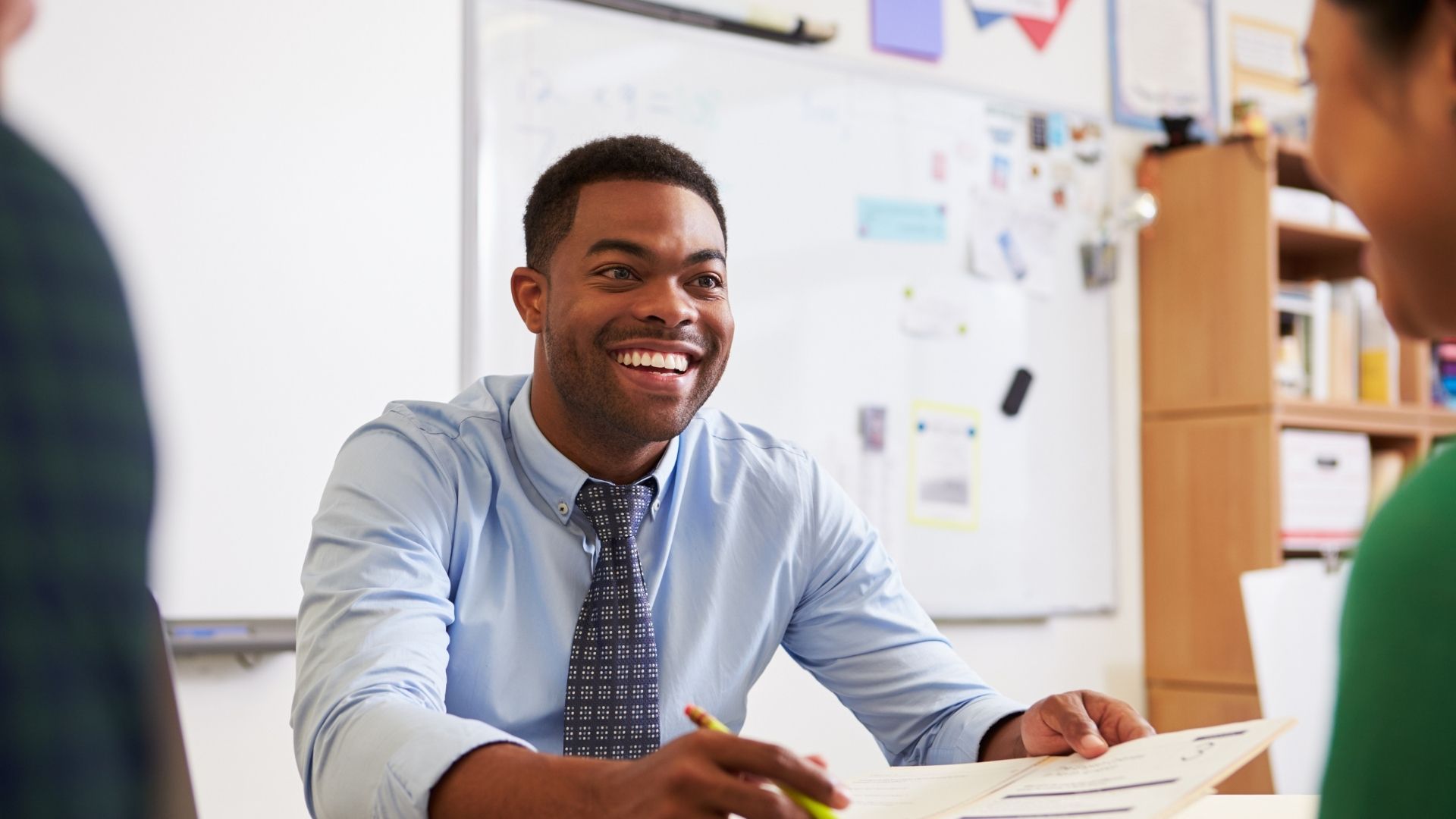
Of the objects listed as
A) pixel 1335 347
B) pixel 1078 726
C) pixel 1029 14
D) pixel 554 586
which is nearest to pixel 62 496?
pixel 1078 726

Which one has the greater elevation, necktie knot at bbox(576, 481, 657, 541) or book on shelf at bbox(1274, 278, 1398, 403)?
book on shelf at bbox(1274, 278, 1398, 403)

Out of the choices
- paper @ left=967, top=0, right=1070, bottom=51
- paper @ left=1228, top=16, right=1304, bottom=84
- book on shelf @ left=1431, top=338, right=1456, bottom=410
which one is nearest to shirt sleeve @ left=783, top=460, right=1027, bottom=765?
paper @ left=967, top=0, right=1070, bottom=51

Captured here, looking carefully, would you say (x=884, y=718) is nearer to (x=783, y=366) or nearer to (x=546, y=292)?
→ (x=546, y=292)

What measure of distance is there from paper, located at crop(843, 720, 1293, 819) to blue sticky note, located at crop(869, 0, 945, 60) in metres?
2.17

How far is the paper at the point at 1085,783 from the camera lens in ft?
2.57

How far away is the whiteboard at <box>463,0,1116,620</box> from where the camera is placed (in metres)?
2.43

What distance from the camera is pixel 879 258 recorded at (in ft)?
9.39

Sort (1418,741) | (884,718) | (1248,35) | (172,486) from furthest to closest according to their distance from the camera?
(1248,35) → (884,718) → (1418,741) → (172,486)

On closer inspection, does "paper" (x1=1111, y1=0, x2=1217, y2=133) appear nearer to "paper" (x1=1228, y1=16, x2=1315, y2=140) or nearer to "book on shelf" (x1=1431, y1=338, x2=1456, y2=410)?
"paper" (x1=1228, y1=16, x2=1315, y2=140)

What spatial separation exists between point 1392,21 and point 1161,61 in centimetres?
311

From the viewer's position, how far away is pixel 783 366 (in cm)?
270

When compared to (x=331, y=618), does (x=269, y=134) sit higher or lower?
higher

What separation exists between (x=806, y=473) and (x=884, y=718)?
30cm

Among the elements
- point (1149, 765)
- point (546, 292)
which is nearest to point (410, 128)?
point (546, 292)
